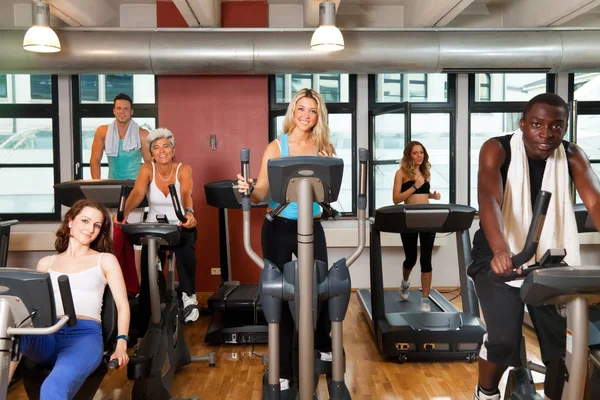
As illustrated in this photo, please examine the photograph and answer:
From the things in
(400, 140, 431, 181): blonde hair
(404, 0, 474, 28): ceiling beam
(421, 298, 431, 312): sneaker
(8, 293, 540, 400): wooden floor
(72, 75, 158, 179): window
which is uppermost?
(404, 0, 474, 28): ceiling beam

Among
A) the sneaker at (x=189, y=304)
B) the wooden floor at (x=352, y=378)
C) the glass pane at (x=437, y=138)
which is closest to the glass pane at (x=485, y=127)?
the glass pane at (x=437, y=138)

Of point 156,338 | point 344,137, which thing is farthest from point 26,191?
point 156,338

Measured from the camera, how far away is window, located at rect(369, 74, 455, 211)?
18.1 ft

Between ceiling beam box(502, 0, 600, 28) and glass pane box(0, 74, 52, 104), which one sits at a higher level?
ceiling beam box(502, 0, 600, 28)

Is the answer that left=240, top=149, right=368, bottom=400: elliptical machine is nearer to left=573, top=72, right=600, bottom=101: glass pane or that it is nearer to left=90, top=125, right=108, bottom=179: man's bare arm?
left=90, top=125, right=108, bottom=179: man's bare arm

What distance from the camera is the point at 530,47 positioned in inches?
184

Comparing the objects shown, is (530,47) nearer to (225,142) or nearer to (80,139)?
(225,142)

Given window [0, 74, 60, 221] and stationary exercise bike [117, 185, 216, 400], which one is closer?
stationary exercise bike [117, 185, 216, 400]

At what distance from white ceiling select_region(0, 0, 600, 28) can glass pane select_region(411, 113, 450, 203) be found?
973mm

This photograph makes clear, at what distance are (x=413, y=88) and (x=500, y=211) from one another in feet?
13.0

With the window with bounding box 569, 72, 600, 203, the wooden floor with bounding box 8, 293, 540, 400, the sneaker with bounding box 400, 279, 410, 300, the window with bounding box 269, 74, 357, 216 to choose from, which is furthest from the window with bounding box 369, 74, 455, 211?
the wooden floor with bounding box 8, 293, 540, 400

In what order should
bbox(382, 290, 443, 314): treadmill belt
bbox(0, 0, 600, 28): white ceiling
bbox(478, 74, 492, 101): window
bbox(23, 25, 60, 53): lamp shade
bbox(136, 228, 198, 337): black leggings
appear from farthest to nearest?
1. bbox(478, 74, 492, 101): window
2. bbox(0, 0, 600, 28): white ceiling
3. bbox(382, 290, 443, 314): treadmill belt
4. bbox(23, 25, 60, 53): lamp shade
5. bbox(136, 228, 198, 337): black leggings

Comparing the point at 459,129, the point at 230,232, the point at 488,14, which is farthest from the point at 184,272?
the point at 488,14

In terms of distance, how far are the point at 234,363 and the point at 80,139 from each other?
3.20 meters
